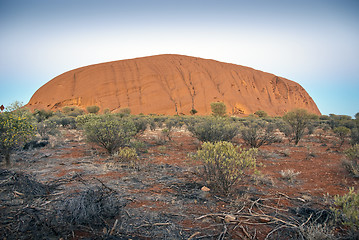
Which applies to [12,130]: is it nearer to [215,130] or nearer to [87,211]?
[87,211]

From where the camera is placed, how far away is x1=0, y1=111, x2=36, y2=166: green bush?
215 inches

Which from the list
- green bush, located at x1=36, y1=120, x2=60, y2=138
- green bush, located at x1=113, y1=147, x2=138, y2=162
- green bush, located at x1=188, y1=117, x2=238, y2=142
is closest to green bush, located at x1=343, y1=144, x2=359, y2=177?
green bush, located at x1=188, y1=117, x2=238, y2=142

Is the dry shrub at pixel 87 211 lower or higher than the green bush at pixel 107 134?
lower

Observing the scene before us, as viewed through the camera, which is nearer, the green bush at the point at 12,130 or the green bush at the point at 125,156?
the green bush at the point at 12,130

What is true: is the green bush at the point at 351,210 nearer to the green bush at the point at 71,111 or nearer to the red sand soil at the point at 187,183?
the red sand soil at the point at 187,183

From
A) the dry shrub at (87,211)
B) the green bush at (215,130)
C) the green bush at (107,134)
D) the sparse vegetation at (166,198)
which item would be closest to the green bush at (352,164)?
the sparse vegetation at (166,198)

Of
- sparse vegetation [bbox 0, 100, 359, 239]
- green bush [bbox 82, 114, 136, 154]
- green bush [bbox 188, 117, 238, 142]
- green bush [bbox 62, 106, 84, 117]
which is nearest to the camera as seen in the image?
sparse vegetation [bbox 0, 100, 359, 239]

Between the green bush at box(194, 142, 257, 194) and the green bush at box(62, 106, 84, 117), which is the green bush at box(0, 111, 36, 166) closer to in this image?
the green bush at box(194, 142, 257, 194)

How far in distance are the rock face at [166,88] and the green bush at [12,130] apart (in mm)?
41506

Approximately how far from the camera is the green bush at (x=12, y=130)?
17.9 feet

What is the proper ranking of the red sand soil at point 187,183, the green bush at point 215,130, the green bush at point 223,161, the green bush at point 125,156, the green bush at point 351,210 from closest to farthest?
1. the green bush at point 351,210
2. the red sand soil at point 187,183
3. the green bush at point 223,161
4. the green bush at point 125,156
5. the green bush at point 215,130

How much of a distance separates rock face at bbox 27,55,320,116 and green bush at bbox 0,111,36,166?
41.5 meters

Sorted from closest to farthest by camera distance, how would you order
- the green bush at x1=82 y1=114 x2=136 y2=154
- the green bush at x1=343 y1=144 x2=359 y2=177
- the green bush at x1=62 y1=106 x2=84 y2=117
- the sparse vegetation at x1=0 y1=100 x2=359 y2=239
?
the sparse vegetation at x1=0 y1=100 x2=359 y2=239
the green bush at x1=343 y1=144 x2=359 y2=177
the green bush at x1=82 y1=114 x2=136 y2=154
the green bush at x1=62 y1=106 x2=84 y2=117

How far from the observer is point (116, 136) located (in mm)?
7547
